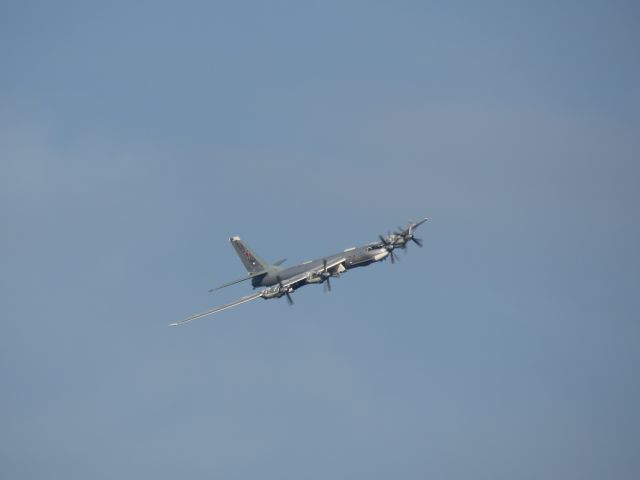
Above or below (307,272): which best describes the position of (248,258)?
above

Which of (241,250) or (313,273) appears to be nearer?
(313,273)

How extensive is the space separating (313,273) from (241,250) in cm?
1903

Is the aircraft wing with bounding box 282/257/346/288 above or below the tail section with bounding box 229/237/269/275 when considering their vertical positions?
below

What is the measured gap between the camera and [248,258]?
159 metres

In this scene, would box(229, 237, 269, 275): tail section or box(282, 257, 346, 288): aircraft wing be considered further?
box(229, 237, 269, 275): tail section

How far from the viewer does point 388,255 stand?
148m

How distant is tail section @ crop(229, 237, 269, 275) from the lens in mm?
157750

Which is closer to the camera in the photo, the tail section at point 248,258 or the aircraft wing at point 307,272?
the aircraft wing at point 307,272

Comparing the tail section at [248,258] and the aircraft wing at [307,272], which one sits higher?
the tail section at [248,258]

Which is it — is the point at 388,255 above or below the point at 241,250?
below

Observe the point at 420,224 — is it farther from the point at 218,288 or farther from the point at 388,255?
the point at 218,288

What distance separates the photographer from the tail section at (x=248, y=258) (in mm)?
157750

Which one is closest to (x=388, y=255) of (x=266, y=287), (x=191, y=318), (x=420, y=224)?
(x=420, y=224)

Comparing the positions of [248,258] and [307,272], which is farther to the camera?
[248,258]
